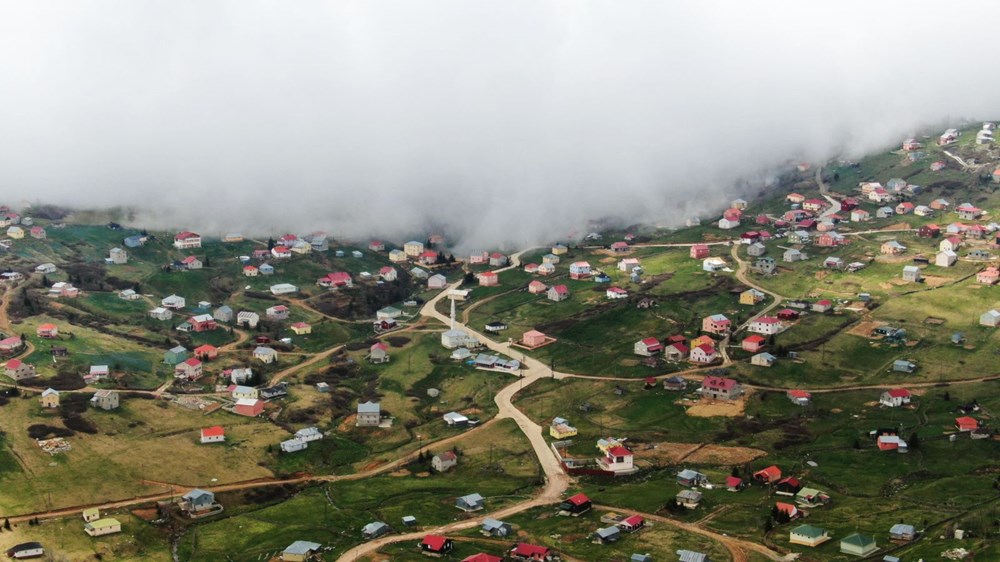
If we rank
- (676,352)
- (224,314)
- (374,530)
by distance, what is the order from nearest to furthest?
(374,530) < (676,352) < (224,314)

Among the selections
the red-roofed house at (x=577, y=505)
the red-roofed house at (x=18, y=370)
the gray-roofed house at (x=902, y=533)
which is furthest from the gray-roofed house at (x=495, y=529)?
the red-roofed house at (x=18, y=370)

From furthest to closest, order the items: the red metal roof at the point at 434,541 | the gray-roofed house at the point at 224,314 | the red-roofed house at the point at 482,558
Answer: the gray-roofed house at the point at 224,314, the red metal roof at the point at 434,541, the red-roofed house at the point at 482,558

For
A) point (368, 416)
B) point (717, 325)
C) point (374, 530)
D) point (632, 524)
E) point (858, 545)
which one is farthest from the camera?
point (717, 325)

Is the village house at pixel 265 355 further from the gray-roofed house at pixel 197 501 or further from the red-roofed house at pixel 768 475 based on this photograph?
the red-roofed house at pixel 768 475

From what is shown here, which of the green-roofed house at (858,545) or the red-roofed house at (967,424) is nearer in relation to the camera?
the green-roofed house at (858,545)

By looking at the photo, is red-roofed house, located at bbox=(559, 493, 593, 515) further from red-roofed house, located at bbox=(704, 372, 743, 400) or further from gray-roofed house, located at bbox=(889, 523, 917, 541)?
red-roofed house, located at bbox=(704, 372, 743, 400)

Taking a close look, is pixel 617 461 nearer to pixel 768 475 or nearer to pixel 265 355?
pixel 768 475

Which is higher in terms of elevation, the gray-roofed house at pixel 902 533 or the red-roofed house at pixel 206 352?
the gray-roofed house at pixel 902 533

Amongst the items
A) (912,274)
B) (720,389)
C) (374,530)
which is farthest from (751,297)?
(374,530)
